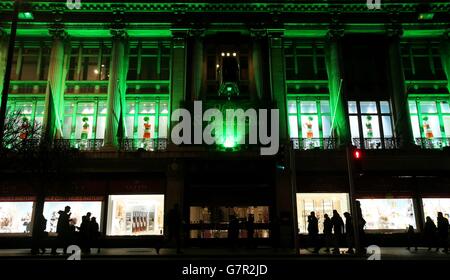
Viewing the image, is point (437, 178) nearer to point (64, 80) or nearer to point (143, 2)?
point (143, 2)

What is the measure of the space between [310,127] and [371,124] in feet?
13.1

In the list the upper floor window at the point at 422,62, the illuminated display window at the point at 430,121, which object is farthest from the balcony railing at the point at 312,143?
the upper floor window at the point at 422,62

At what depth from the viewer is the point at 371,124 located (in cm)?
2414

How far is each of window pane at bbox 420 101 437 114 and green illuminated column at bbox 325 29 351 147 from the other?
5.55 metres

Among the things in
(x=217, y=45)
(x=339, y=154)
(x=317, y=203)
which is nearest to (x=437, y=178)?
(x=339, y=154)

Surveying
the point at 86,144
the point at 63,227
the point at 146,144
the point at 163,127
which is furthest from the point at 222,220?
the point at 86,144

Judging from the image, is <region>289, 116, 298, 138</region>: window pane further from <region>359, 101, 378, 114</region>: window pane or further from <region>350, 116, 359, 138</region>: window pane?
<region>359, 101, 378, 114</region>: window pane

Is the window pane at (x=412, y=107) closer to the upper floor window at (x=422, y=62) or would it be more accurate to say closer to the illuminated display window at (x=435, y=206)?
the upper floor window at (x=422, y=62)

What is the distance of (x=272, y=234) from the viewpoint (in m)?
21.3

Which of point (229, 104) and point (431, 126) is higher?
point (229, 104)

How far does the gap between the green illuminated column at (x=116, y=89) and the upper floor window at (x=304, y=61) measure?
11.2 meters

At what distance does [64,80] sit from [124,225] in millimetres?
10464

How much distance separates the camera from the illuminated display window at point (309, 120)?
24125mm

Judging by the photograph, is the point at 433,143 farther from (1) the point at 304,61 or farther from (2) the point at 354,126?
(1) the point at 304,61
